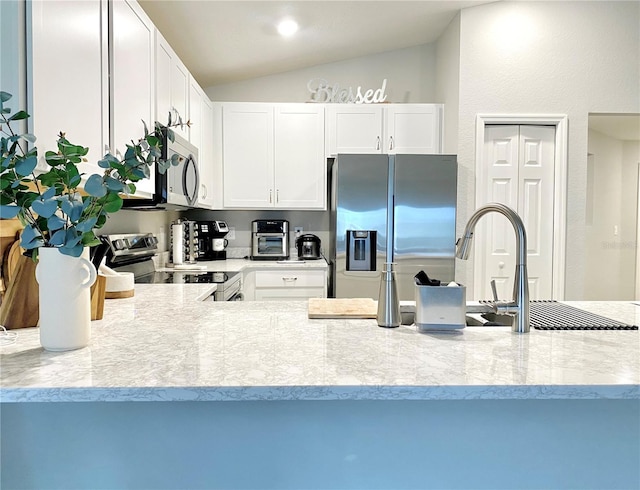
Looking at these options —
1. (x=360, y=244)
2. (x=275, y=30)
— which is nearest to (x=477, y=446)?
(x=360, y=244)

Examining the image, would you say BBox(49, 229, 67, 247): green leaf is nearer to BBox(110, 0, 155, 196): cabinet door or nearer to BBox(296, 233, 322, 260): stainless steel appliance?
BBox(110, 0, 155, 196): cabinet door

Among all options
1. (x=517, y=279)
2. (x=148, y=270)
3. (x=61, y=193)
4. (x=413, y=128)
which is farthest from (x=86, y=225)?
(x=413, y=128)

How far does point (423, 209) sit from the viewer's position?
10.6ft

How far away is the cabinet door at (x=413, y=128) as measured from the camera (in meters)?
3.71

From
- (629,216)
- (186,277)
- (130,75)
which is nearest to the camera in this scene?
(130,75)

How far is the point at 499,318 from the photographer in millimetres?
1621

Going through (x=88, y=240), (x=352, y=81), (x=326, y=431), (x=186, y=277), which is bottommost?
(x=326, y=431)

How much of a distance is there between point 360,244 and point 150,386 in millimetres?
2522

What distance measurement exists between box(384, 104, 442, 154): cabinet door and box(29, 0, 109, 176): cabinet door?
8.12ft

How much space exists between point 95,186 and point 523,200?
324 centimetres

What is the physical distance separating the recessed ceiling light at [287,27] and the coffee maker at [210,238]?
1.61 metres

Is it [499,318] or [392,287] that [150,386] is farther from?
[499,318]

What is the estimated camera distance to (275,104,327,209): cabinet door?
12.2ft

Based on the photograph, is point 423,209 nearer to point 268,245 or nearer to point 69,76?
point 268,245
